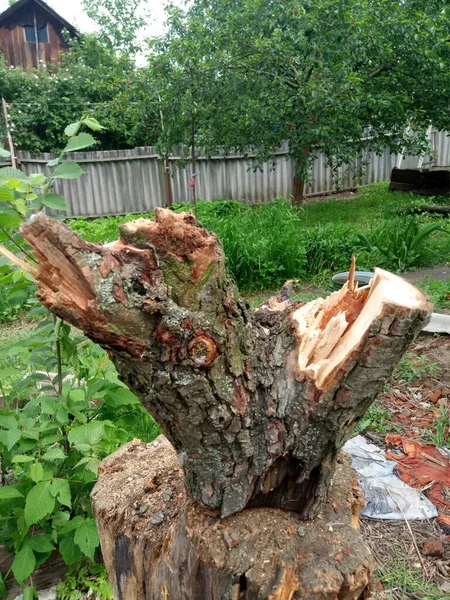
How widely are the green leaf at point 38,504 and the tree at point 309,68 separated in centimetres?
593

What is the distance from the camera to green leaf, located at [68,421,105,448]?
5.52 ft

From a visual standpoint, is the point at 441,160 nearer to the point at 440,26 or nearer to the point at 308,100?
the point at 440,26

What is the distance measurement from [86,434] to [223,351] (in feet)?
2.70

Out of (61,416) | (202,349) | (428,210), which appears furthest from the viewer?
(428,210)

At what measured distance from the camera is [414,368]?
380cm

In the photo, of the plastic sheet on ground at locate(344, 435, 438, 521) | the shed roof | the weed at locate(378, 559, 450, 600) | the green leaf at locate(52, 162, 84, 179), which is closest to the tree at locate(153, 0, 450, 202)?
the plastic sheet on ground at locate(344, 435, 438, 521)

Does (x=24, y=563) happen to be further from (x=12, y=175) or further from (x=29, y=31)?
(x=29, y=31)

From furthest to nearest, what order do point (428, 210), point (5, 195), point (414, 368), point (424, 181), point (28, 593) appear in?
point (424, 181) → point (428, 210) → point (414, 368) → point (28, 593) → point (5, 195)

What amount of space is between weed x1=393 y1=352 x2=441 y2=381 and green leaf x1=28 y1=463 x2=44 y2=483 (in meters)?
2.70

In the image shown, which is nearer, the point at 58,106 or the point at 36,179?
the point at 36,179

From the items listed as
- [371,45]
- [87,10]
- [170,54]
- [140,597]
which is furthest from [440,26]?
[87,10]

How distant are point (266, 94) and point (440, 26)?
8.22 ft

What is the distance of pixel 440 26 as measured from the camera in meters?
6.77

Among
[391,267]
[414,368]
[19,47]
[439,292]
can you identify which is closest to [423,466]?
[414,368]
